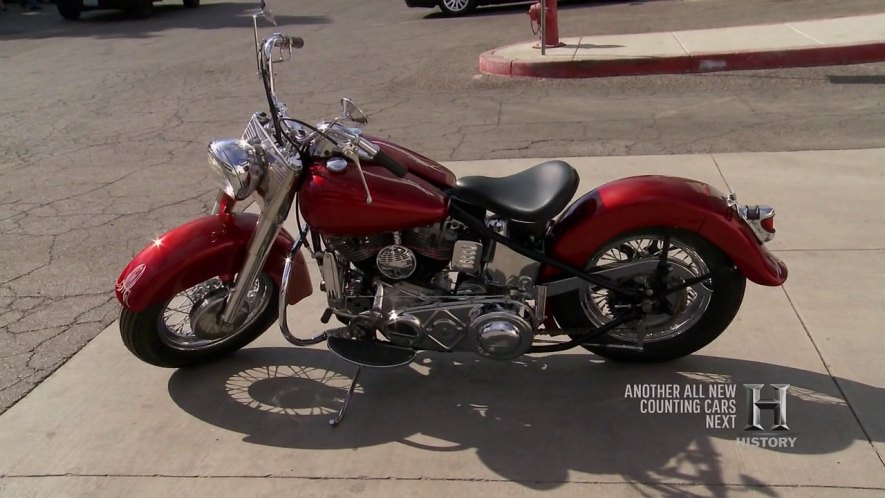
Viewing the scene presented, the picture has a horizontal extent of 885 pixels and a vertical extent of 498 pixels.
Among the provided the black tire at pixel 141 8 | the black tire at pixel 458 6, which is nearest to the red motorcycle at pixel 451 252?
the black tire at pixel 458 6

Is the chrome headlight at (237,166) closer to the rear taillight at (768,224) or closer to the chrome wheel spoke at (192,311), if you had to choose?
the chrome wheel spoke at (192,311)

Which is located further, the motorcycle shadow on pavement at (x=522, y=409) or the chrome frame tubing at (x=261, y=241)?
the chrome frame tubing at (x=261, y=241)

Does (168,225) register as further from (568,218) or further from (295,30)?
(295,30)

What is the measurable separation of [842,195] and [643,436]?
10.2 ft

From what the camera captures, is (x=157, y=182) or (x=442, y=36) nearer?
(x=157, y=182)

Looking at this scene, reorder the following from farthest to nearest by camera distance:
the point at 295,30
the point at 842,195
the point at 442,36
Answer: the point at 295,30 → the point at 442,36 → the point at 842,195

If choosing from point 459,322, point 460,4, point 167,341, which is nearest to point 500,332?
point 459,322

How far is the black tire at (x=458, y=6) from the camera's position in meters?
14.7

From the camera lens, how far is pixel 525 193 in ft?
10.8

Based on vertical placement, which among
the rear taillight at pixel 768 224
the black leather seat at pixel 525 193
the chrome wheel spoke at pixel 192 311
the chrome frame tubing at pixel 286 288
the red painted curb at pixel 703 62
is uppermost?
the black leather seat at pixel 525 193

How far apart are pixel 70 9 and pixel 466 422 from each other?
57.9ft

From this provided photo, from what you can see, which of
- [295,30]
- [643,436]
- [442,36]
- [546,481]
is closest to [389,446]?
[546,481]

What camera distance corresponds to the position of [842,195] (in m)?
5.36

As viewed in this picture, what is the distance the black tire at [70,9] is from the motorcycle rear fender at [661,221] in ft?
56.6
